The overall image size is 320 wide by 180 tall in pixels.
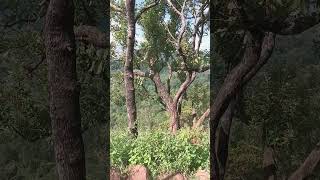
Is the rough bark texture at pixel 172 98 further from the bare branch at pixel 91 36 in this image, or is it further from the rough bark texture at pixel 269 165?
the bare branch at pixel 91 36

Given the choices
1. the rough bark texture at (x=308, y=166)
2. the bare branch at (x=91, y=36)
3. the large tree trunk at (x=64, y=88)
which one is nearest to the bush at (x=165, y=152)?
the rough bark texture at (x=308, y=166)

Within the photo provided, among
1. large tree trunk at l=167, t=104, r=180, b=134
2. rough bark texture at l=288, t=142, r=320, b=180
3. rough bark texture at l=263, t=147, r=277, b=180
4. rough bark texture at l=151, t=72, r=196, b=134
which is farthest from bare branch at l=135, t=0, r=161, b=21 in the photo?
rough bark texture at l=288, t=142, r=320, b=180

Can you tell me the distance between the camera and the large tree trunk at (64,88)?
15.6ft

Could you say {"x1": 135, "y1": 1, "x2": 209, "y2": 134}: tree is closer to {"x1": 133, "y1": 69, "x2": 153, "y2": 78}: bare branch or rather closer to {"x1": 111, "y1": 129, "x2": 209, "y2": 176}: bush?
{"x1": 133, "y1": 69, "x2": 153, "y2": 78}: bare branch

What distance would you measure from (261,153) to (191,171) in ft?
2.58

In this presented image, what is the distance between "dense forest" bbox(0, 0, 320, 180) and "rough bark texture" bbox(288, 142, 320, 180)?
1 cm

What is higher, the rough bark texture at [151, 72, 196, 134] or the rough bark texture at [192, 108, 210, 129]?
the rough bark texture at [151, 72, 196, 134]

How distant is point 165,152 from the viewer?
609 cm

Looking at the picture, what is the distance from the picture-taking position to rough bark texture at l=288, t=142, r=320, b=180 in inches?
219

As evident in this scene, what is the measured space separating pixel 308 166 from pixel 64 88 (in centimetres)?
248

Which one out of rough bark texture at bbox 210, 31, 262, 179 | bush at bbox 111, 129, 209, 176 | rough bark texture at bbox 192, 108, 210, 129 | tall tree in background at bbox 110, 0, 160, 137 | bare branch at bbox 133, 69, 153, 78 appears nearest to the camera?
rough bark texture at bbox 210, 31, 262, 179

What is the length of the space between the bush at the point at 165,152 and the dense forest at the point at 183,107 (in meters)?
0.01

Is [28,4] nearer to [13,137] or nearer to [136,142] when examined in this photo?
[13,137]

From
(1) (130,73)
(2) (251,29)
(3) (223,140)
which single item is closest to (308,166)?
(3) (223,140)
